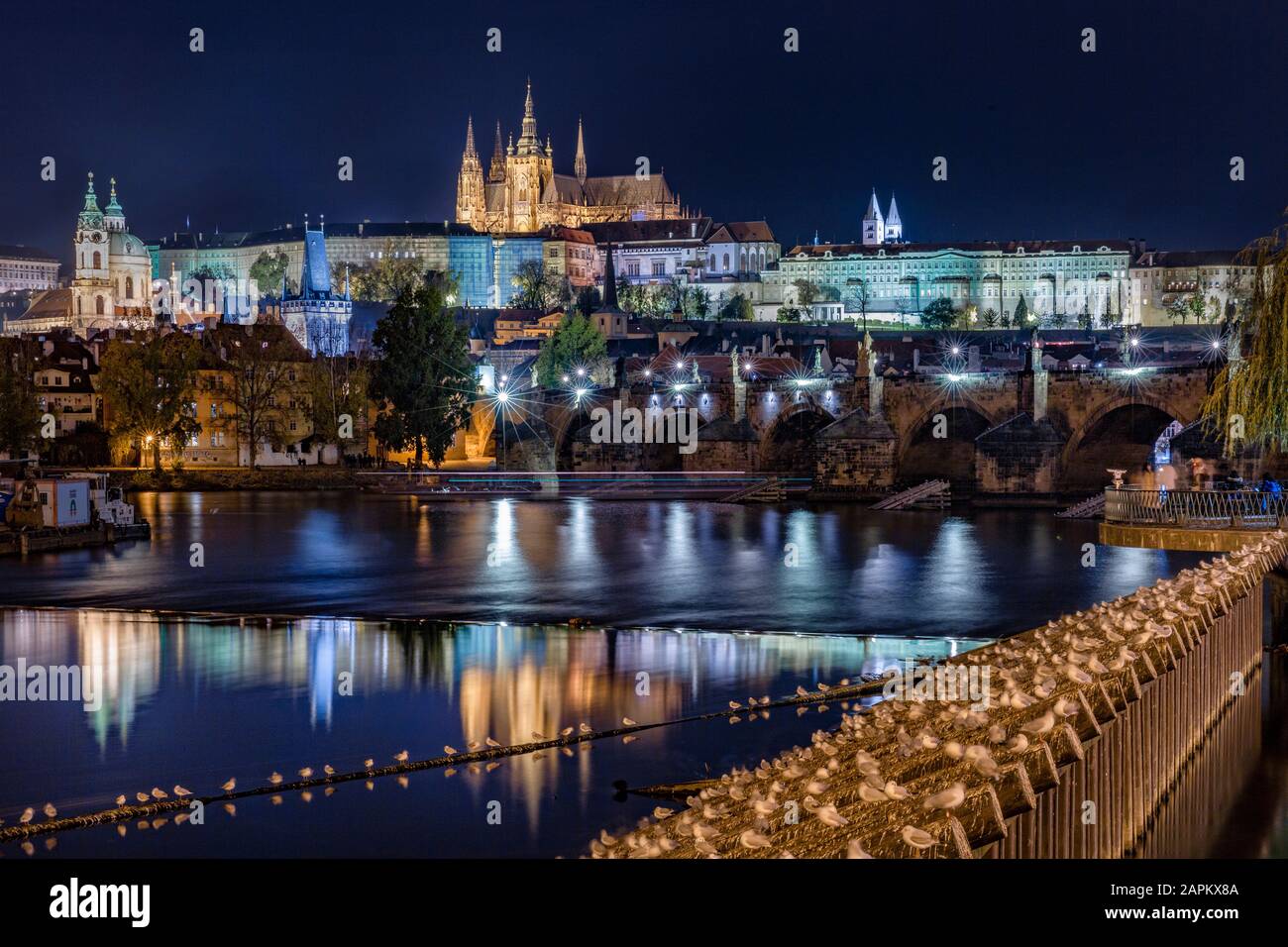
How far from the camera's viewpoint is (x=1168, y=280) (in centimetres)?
15150

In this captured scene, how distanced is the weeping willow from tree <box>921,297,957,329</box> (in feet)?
395

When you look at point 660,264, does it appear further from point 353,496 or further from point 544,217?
point 353,496

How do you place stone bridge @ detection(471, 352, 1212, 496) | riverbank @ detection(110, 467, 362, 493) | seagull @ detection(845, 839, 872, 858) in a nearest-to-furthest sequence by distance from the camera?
seagull @ detection(845, 839, 872, 858) → stone bridge @ detection(471, 352, 1212, 496) → riverbank @ detection(110, 467, 362, 493)

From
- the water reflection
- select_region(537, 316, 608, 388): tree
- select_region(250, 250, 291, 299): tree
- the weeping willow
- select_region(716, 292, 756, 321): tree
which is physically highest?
select_region(250, 250, 291, 299): tree

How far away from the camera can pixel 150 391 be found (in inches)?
2346

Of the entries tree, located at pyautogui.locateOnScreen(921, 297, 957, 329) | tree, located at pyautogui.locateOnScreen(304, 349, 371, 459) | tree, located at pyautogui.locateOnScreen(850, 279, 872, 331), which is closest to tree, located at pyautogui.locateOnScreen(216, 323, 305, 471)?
tree, located at pyautogui.locateOnScreen(304, 349, 371, 459)

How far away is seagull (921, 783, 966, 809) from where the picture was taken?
22.7ft

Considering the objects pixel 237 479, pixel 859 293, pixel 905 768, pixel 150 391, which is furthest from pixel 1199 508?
pixel 859 293

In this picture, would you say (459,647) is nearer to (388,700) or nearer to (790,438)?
(388,700)

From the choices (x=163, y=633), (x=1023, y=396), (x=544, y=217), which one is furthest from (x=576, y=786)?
(x=544, y=217)

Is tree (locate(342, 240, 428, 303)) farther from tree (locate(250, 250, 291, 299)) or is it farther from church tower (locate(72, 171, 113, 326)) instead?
church tower (locate(72, 171, 113, 326))

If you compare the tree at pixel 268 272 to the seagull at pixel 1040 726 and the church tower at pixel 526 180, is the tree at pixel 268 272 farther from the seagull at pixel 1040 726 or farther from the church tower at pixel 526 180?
the seagull at pixel 1040 726

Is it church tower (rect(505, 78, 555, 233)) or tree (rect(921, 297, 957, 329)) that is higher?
church tower (rect(505, 78, 555, 233))
